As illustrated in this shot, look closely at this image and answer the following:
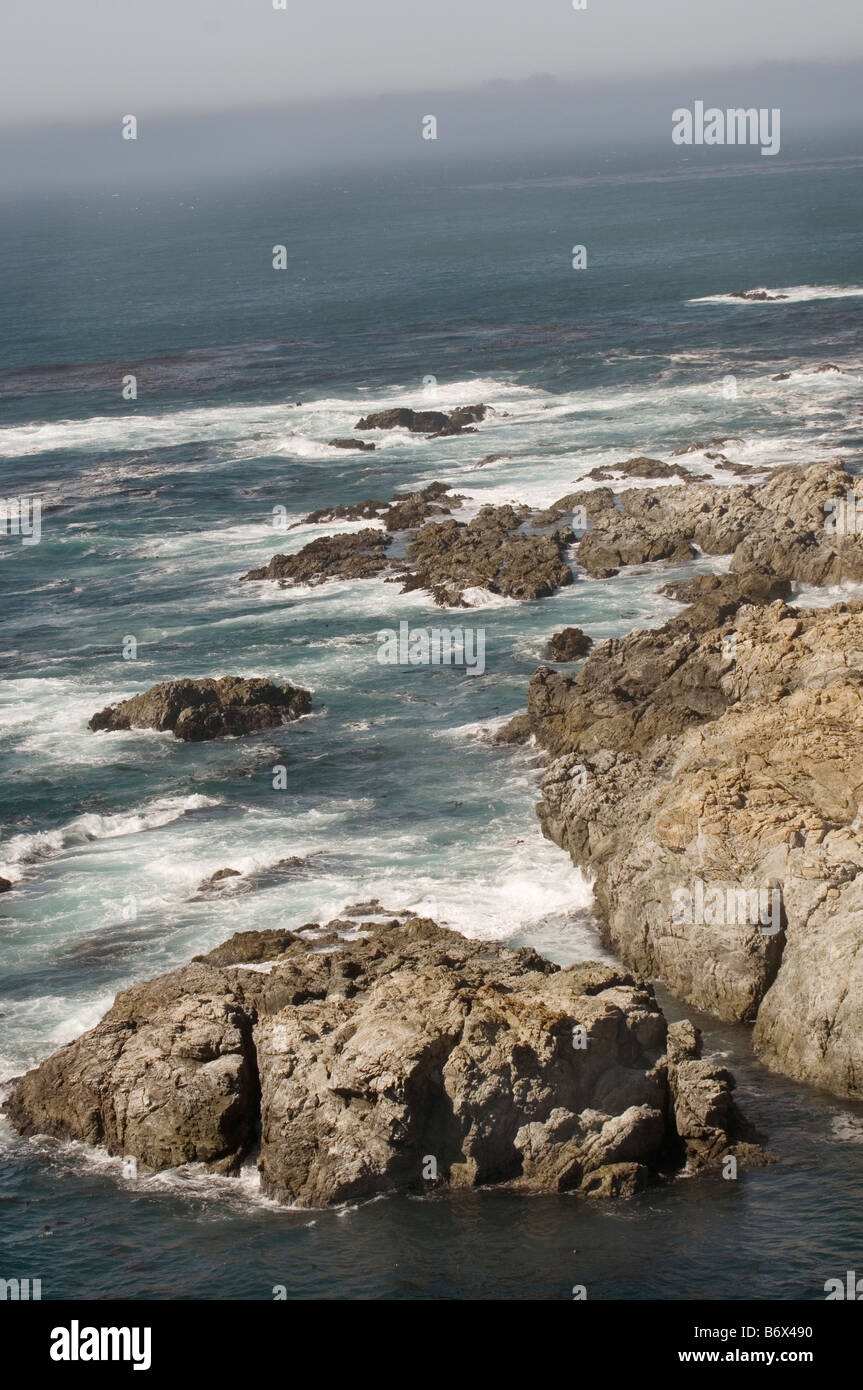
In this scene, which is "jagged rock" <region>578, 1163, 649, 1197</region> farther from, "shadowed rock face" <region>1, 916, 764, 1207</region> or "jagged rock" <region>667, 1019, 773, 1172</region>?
"jagged rock" <region>667, 1019, 773, 1172</region>

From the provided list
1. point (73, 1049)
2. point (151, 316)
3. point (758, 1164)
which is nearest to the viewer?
point (758, 1164)

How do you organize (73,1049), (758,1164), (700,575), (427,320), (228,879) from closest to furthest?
(758,1164), (73,1049), (228,879), (700,575), (427,320)

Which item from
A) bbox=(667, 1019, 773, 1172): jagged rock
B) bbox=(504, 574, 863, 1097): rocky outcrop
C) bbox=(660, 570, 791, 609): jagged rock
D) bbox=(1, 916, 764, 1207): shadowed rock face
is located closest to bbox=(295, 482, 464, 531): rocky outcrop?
bbox=(660, 570, 791, 609): jagged rock

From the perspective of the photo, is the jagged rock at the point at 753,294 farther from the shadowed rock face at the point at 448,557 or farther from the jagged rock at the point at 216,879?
the jagged rock at the point at 216,879

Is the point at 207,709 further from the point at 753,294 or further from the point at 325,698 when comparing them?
the point at 753,294
